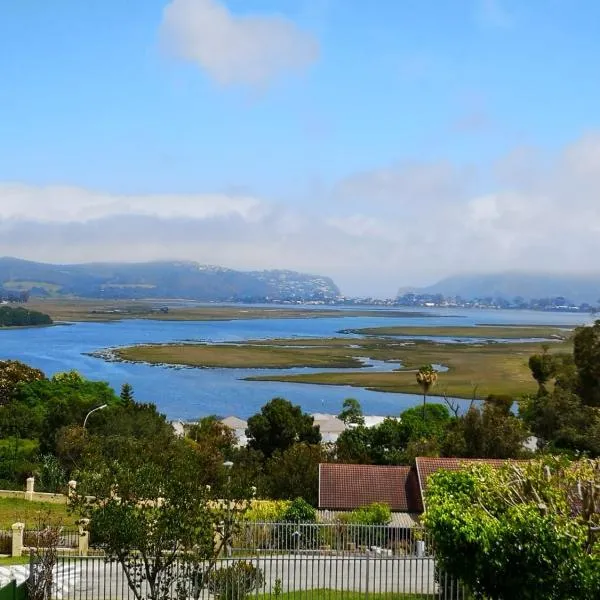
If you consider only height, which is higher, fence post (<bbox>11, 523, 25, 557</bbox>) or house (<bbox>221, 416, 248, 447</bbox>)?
fence post (<bbox>11, 523, 25, 557</bbox>)

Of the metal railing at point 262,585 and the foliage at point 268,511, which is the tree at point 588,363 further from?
the metal railing at point 262,585

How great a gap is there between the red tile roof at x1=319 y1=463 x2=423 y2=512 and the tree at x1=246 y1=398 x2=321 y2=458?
1207cm

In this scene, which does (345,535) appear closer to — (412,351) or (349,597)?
(349,597)

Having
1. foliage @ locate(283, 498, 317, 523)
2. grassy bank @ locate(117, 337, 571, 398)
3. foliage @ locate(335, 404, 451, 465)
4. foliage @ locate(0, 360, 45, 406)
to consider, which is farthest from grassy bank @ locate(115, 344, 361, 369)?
foliage @ locate(283, 498, 317, 523)

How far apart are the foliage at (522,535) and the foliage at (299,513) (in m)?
7.80

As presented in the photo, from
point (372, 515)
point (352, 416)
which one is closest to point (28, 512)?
point (372, 515)

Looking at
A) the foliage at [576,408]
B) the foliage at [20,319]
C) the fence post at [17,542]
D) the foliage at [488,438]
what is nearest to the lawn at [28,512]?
the fence post at [17,542]

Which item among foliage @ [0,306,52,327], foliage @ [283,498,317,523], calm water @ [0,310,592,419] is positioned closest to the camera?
foliage @ [283,498,317,523]

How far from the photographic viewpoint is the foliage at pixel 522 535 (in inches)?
441

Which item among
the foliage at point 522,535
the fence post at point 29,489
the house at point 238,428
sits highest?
the foliage at point 522,535

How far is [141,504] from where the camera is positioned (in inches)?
481

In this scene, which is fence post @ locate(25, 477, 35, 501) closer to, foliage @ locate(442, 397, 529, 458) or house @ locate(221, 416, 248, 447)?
house @ locate(221, 416, 248, 447)

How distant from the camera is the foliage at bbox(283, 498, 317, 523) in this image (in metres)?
21.5

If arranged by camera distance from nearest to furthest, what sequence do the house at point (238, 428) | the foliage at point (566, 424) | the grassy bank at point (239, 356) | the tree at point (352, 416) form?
the foliage at point (566, 424)
the house at point (238, 428)
the tree at point (352, 416)
the grassy bank at point (239, 356)
